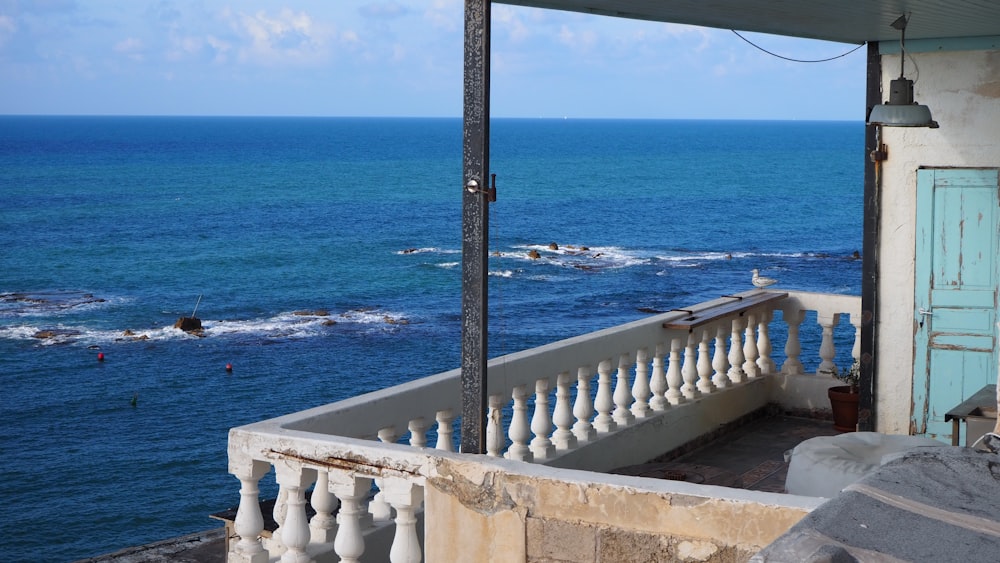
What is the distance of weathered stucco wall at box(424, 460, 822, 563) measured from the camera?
3732 millimetres

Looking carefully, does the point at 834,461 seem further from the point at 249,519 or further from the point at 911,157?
the point at 911,157

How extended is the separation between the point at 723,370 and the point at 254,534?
4.61 metres

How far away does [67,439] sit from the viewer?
27766mm

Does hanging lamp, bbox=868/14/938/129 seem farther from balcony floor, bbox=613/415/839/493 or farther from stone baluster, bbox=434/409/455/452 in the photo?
stone baluster, bbox=434/409/455/452

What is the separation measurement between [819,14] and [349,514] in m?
3.95

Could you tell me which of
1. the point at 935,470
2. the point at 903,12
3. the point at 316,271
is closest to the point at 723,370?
the point at 903,12

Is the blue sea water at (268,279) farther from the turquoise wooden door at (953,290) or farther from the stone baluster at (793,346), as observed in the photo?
the turquoise wooden door at (953,290)

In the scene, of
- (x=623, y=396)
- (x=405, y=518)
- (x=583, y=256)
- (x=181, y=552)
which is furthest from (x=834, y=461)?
(x=583, y=256)

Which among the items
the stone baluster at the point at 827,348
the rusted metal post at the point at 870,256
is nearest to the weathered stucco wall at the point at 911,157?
the rusted metal post at the point at 870,256

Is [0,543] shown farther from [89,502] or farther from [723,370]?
[723,370]

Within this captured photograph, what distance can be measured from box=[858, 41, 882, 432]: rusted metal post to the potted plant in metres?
0.11

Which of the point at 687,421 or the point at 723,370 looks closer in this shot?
the point at 687,421

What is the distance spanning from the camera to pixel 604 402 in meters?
6.92

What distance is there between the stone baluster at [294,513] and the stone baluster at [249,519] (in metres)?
0.09
